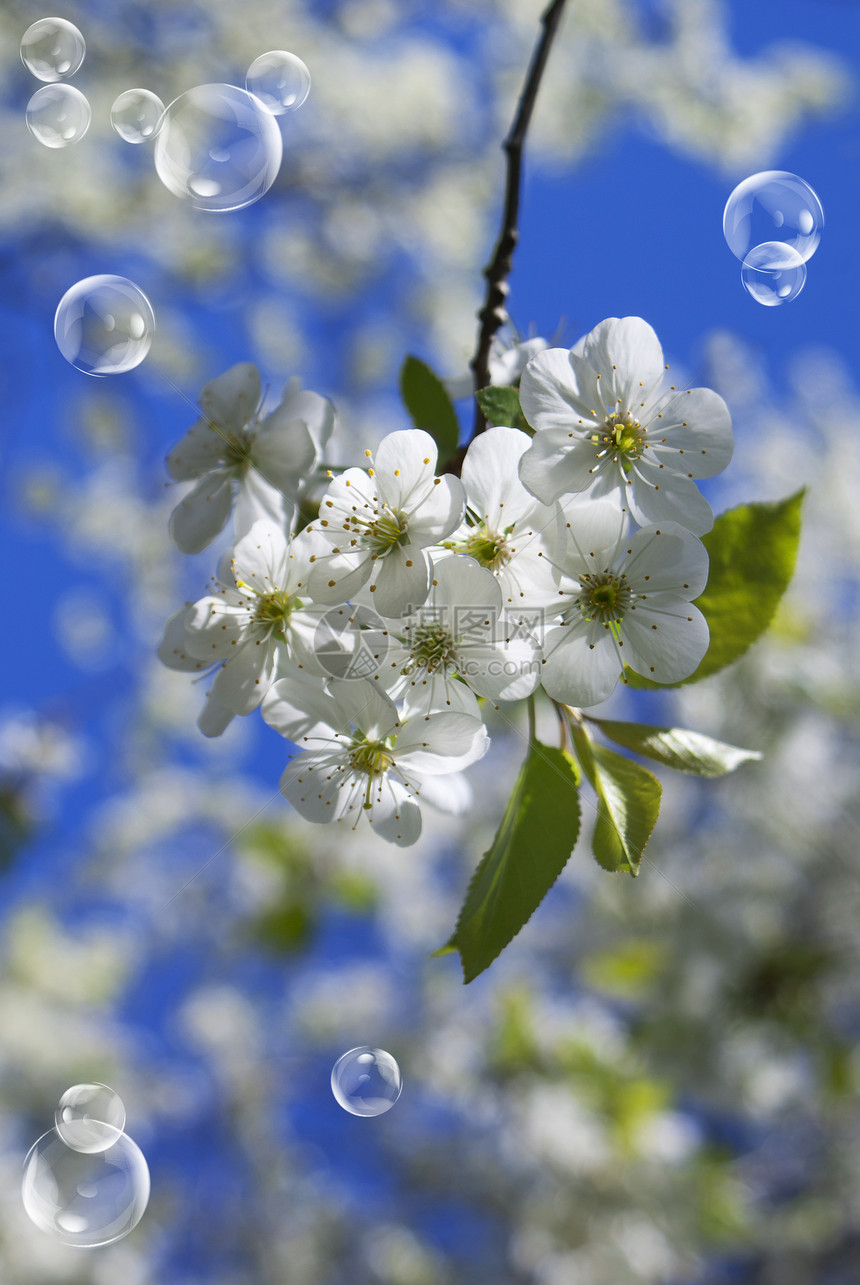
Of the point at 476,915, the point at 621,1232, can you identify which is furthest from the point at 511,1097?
the point at 476,915

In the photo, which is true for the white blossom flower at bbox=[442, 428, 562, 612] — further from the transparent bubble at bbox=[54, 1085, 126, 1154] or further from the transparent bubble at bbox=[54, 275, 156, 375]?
the transparent bubble at bbox=[54, 1085, 126, 1154]

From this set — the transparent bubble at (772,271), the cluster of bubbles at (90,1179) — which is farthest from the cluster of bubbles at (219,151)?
the cluster of bubbles at (90,1179)

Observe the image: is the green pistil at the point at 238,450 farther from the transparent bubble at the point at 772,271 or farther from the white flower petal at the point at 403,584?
the transparent bubble at the point at 772,271

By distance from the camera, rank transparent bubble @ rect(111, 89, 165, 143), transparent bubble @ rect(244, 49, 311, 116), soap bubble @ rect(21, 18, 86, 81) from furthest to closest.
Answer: soap bubble @ rect(21, 18, 86, 81) → transparent bubble @ rect(244, 49, 311, 116) → transparent bubble @ rect(111, 89, 165, 143)

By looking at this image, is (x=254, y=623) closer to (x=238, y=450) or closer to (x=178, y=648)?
(x=178, y=648)

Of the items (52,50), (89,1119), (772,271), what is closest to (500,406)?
(772,271)

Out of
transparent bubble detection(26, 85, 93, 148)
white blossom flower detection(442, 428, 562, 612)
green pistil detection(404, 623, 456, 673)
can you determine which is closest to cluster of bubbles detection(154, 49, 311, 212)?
transparent bubble detection(26, 85, 93, 148)

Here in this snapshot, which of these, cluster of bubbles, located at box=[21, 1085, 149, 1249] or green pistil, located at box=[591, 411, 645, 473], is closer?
green pistil, located at box=[591, 411, 645, 473]
